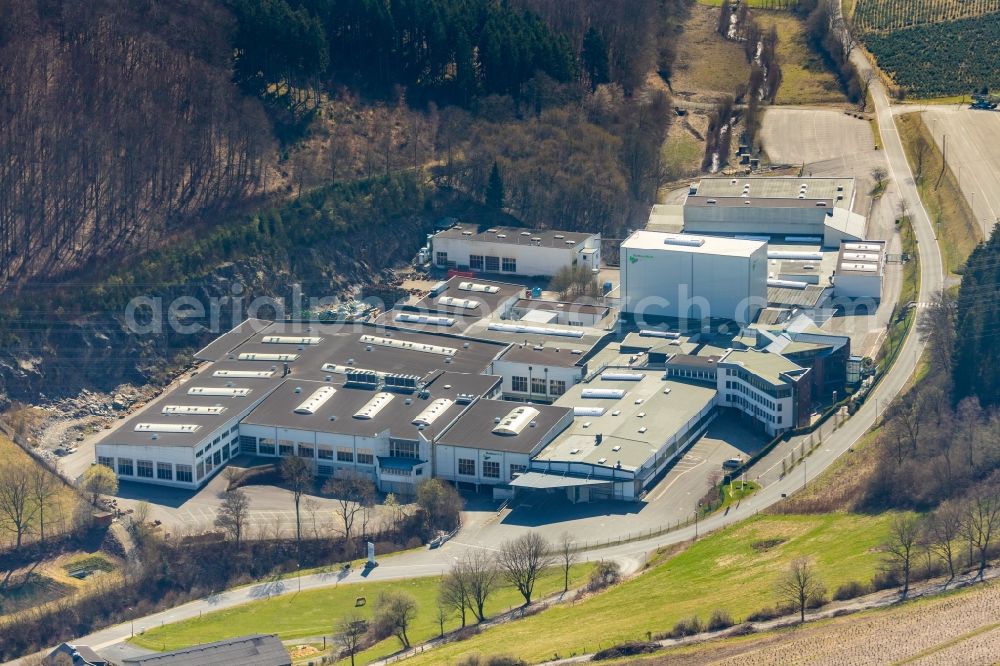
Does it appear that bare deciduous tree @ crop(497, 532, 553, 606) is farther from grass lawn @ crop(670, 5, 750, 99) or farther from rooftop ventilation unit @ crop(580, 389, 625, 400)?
grass lawn @ crop(670, 5, 750, 99)

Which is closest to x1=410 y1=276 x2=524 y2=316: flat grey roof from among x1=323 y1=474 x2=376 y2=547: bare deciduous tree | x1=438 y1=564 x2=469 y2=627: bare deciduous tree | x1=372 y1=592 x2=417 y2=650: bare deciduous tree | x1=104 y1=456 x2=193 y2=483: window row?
x1=323 y1=474 x2=376 y2=547: bare deciduous tree

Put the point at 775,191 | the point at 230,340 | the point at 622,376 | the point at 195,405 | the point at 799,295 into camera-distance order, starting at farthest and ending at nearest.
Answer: the point at 775,191 → the point at 799,295 → the point at 230,340 → the point at 622,376 → the point at 195,405

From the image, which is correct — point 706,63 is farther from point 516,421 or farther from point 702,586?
point 702,586

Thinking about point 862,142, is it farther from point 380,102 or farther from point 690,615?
point 690,615

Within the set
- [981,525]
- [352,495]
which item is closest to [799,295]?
[352,495]

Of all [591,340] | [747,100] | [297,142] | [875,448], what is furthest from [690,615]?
[747,100]

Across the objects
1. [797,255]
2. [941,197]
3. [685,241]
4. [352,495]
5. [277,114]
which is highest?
[277,114]
